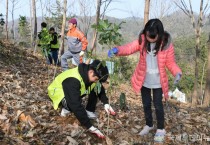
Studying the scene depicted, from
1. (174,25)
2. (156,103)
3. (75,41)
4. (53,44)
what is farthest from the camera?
(174,25)

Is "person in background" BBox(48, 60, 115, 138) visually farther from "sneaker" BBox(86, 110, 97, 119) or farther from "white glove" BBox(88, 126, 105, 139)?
"sneaker" BBox(86, 110, 97, 119)

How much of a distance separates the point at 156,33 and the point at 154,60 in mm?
404

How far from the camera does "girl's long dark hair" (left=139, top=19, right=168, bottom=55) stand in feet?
10.4

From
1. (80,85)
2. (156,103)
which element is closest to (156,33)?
(156,103)

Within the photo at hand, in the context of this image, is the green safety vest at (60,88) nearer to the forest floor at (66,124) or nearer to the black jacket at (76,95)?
the black jacket at (76,95)

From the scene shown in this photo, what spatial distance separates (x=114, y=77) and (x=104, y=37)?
1.54 feet

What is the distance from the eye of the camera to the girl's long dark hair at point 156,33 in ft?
10.4

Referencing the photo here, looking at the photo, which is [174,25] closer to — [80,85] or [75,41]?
[75,41]

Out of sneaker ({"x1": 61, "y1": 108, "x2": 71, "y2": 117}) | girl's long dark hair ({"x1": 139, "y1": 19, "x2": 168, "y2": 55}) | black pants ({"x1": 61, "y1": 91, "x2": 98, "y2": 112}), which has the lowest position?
sneaker ({"x1": 61, "y1": 108, "x2": 71, "y2": 117})

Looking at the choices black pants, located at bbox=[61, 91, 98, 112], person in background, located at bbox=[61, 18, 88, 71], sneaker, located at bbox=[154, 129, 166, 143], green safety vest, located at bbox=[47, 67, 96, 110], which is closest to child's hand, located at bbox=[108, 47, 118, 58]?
green safety vest, located at bbox=[47, 67, 96, 110]

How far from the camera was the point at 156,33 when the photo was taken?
3.19 m

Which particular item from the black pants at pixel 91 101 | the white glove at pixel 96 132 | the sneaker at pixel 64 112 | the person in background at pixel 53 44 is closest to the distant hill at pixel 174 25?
the black pants at pixel 91 101

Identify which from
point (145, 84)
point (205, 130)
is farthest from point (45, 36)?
point (205, 130)

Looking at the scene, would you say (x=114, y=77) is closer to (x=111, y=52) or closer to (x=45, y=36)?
(x=111, y=52)
